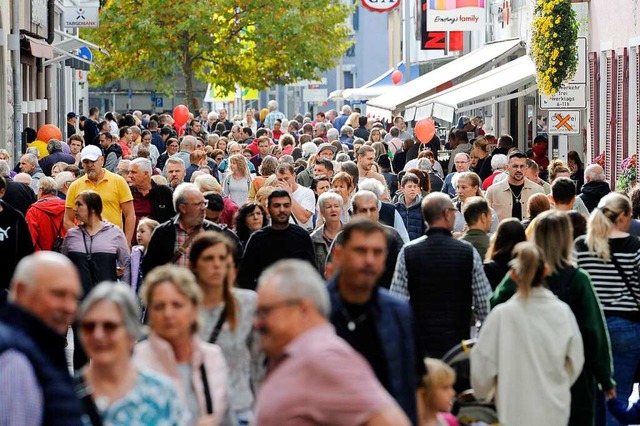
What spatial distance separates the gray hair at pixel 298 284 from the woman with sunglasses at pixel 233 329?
198 cm

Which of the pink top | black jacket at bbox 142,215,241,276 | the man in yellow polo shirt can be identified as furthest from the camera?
the man in yellow polo shirt

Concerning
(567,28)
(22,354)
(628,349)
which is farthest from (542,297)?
(567,28)

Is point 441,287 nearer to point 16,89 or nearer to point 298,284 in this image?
point 298,284

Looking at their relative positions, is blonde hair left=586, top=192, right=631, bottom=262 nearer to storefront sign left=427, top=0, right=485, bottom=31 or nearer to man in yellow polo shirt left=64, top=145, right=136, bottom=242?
man in yellow polo shirt left=64, top=145, right=136, bottom=242

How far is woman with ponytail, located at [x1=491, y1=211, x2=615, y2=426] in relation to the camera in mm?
9711

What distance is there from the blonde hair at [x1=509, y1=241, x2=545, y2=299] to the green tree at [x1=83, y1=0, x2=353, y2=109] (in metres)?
38.8

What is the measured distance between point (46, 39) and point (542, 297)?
104ft

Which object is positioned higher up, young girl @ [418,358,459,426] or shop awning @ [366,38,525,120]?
shop awning @ [366,38,525,120]

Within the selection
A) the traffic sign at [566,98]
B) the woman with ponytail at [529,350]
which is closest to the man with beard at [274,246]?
the woman with ponytail at [529,350]

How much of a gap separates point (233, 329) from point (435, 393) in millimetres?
952

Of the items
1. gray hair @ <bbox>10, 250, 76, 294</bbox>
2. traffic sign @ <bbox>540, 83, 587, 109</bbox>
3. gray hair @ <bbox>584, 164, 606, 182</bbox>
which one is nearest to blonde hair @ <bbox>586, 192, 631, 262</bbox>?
gray hair @ <bbox>10, 250, 76, 294</bbox>

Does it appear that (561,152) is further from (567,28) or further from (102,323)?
(102,323)

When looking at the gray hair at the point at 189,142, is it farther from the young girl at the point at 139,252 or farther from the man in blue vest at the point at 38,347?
the man in blue vest at the point at 38,347

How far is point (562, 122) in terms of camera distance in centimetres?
2314
